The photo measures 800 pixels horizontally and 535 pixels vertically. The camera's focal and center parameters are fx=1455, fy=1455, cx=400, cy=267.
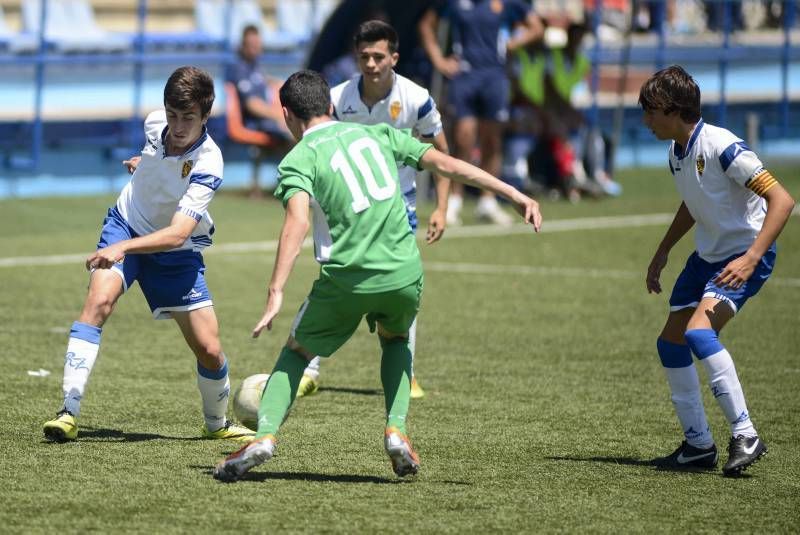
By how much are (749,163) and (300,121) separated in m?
1.89

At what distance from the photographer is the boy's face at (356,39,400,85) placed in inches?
314

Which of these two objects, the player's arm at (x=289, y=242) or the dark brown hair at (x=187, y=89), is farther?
the dark brown hair at (x=187, y=89)

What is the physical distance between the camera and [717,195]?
20.6 ft

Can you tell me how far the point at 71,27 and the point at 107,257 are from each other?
19.1m

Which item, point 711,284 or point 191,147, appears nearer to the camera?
point 711,284

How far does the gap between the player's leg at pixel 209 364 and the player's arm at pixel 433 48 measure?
31.3ft

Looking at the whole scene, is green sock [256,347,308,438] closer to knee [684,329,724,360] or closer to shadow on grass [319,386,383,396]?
knee [684,329,724,360]

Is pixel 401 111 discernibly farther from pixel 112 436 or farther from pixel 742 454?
pixel 742 454

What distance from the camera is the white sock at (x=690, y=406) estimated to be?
6406mm

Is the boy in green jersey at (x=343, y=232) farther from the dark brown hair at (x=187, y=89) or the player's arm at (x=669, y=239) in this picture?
the player's arm at (x=669, y=239)

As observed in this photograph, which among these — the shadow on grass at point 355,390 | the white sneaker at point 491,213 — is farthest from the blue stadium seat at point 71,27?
the shadow on grass at point 355,390

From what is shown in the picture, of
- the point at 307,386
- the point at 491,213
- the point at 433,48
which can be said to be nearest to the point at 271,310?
the point at 307,386

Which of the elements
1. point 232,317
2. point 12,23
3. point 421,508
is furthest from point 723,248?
point 12,23

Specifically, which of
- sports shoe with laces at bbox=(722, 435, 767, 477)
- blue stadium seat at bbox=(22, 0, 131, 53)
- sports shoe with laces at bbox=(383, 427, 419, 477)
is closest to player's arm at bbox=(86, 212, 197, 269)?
sports shoe with laces at bbox=(383, 427, 419, 477)
